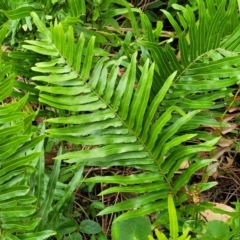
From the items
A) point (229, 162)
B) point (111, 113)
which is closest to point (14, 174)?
point (111, 113)

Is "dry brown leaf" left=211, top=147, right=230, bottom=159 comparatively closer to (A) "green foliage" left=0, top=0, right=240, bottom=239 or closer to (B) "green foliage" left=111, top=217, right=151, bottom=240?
(A) "green foliage" left=0, top=0, right=240, bottom=239

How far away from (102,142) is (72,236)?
1.34 ft

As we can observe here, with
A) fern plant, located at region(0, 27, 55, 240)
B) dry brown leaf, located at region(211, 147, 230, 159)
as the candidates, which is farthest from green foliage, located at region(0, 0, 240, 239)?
dry brown leaf, located at region(211, 147, 230, 159)

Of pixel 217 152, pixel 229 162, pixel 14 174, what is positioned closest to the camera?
pixel 14 174

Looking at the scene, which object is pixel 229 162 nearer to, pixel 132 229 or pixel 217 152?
pixel 217 152

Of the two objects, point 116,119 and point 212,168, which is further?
point 212,168

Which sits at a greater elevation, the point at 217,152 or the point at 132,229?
the point at 217,152

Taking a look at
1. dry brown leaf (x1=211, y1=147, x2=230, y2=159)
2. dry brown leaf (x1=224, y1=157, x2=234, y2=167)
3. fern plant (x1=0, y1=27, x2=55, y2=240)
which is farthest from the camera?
dry brown leaf (x1=224, y1=157, x2=234, y2=167)

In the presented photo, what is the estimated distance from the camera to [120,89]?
1.39 meters

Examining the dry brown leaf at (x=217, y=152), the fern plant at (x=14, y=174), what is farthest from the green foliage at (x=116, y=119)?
the dry brown leaf at (x=217, y=152)

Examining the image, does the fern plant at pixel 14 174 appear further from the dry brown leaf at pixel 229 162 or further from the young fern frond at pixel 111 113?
the dry brown leaf at pixel 229 162

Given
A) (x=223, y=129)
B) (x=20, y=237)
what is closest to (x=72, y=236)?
(x=20, y=237)

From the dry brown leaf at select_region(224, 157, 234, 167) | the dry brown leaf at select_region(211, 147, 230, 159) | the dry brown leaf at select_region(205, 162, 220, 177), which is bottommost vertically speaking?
the dry brown leaf at select_region(224, 157, 234, 167)

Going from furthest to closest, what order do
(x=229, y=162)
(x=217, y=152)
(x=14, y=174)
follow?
(x=229, y=162), (x=217, y=152), (x=14, y=174)
